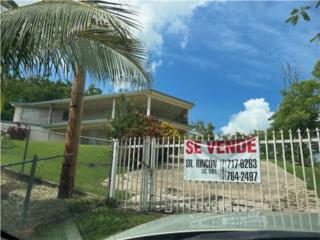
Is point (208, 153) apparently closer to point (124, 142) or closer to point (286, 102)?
point (124, 142)

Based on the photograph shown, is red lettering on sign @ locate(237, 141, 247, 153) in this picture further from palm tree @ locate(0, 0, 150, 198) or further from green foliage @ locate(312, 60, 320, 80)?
green foliage @ locate(312, 60, 320, 80)

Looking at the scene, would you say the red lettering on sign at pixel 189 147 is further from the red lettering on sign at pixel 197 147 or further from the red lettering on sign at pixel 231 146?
the red lettering on sign at pixel 231 146

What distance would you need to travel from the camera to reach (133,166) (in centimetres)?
1057

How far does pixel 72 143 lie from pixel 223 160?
3.61 m

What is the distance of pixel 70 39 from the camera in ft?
24.0

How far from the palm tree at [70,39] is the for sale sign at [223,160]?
2.55 meters

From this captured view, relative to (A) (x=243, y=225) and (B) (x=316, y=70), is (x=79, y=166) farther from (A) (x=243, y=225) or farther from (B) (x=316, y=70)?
(B) (x=316, y=70)

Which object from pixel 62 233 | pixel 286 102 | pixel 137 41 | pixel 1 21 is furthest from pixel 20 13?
pixel 286 102

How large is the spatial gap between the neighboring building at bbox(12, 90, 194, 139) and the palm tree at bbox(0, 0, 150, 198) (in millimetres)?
25290

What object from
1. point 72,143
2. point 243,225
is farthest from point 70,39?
point 243,225

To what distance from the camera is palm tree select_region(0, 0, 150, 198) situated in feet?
22.8

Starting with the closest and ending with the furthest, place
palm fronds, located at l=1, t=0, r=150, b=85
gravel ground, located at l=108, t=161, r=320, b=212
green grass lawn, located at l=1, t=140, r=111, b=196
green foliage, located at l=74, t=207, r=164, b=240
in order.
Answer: palm fronds, located at l=1, t=0, r=150, b=85 < green foliage, located at l=74, t=207, r=164, b=240 < gravel ground, located at l=108, t=161, r=320, b=212 < green grass lawn, located at l=1, t=140, r=111, b=196

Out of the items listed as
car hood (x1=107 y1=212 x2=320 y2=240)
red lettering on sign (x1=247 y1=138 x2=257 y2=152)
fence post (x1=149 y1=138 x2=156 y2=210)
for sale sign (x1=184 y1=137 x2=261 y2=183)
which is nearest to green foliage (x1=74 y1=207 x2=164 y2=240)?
fence post (x1=149 y1=138 x2=156 y2=210)

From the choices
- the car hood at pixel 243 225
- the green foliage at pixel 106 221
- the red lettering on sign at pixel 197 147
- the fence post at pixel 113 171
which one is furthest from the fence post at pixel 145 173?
the car hood at pixel 243 225
